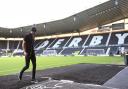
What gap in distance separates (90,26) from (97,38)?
4386 millimetres

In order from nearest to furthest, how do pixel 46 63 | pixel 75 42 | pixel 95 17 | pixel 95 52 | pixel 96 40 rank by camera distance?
pixel 46 63
pixel 95 52
pixel 95 17
pixel 96 40
pixel 75 42

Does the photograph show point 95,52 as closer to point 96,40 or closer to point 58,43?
point 96,40

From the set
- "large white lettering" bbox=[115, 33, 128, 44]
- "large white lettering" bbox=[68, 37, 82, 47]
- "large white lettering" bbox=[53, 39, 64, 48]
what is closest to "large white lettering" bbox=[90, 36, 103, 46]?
"large white lettering" bbox=[68, 37, 82, 47]

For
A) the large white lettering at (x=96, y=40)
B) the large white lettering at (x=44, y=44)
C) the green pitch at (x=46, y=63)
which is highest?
the large white lettering at (x=96, y=40)

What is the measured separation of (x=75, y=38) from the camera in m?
60.4

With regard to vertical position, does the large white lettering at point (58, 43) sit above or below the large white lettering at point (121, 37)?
below

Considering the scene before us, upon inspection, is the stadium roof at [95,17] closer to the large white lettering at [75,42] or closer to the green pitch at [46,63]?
the large white lettering at [75,42]

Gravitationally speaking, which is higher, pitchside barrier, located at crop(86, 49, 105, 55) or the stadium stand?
the stadium stand

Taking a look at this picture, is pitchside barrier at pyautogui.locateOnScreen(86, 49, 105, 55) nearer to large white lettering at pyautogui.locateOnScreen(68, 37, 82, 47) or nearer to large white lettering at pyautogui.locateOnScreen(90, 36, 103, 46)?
large white lettering at pyautogui.locateOnScreen(90, 36, 103, 46)

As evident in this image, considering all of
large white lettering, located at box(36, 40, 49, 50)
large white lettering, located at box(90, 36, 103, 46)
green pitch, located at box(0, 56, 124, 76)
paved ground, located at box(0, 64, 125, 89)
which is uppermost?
large white lettering, located at box(90, 36, 103, 46)

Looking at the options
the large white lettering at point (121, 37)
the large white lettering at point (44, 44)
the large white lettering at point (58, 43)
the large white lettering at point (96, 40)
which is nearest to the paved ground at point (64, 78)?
the large white lettering at point (121, 37)

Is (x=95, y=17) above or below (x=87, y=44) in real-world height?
above

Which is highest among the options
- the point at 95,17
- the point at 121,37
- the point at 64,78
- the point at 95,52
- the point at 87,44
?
the point at 95,17

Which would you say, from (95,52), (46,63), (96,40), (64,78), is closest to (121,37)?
(96,40)
